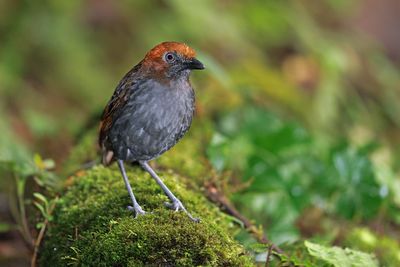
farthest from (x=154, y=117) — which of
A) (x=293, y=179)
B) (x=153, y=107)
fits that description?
(x=293, y=179)

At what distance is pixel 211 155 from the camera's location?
4.86 meters

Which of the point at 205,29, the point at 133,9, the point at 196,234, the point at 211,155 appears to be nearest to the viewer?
the point at 196,234

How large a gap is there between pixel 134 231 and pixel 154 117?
2.82 ft

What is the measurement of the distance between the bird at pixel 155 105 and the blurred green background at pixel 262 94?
0.84 metres

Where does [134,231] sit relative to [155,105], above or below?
below

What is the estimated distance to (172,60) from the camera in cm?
400

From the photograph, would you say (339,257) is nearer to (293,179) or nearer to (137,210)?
(137,210)

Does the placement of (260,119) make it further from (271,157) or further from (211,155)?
(211,155)

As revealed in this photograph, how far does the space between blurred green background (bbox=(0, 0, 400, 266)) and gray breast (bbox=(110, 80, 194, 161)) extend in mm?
874

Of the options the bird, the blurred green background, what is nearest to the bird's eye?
the bird

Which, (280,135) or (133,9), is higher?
(133,9)


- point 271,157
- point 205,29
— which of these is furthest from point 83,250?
point 205,29

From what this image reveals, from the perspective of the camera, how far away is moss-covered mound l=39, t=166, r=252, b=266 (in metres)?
3.18

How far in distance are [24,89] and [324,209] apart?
5.33m
